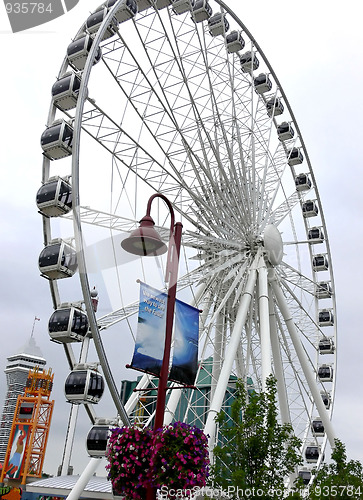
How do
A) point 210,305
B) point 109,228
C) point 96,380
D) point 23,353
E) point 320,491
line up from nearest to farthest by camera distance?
point 320,491, point 96,380, point 109,228, point 210,305, point 23,353

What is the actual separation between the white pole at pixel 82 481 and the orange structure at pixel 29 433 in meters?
56.9

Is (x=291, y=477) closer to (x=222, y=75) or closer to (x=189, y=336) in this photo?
(x=189, y=336)

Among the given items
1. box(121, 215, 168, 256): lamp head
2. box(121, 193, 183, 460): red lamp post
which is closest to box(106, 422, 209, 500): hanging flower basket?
box(121, 193, 183, 460): red lamp post

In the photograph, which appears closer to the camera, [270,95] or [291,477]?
[291,477]

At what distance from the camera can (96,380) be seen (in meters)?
12.1

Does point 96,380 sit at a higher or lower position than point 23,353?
lower

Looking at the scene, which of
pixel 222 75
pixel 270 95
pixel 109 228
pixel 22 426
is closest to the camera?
pixel 109 228

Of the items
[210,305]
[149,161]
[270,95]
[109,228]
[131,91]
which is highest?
[270,95]

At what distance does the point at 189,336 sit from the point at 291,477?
1153 cm

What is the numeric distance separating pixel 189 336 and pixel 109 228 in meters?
8.60

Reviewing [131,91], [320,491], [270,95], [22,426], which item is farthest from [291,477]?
[22,426]

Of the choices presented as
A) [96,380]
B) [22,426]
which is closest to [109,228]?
[96,380]

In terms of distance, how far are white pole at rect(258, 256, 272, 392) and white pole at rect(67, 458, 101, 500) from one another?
16.6 ft

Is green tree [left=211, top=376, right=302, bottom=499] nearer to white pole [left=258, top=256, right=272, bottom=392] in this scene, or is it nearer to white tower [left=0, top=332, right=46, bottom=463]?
white pole [left=258, top=256, right=272, bottom=392]
